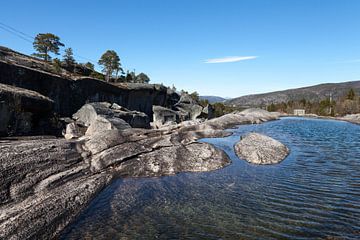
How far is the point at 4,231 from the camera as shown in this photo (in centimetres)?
795

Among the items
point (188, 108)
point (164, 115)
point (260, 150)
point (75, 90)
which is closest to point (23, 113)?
point (75, 90)

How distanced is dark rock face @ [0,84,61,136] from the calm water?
51.0 feet

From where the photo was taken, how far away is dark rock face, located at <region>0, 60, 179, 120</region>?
112 feet

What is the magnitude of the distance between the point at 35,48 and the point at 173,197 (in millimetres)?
70314

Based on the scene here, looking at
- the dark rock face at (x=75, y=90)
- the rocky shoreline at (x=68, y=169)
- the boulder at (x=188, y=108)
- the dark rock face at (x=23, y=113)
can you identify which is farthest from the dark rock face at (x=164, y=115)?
the rocky shoreline at (x=68, y=169)

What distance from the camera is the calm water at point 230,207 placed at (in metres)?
9.00

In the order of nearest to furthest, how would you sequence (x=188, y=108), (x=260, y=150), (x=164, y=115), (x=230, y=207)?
(x=230, y=207) < (x=260, y=150) < (x=164, y=115) < (x=188, y=108)

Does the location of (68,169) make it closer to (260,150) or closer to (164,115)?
(260,150)

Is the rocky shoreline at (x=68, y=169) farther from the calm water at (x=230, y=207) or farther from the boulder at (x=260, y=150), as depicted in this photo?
the boulder at (x=260, y=150)

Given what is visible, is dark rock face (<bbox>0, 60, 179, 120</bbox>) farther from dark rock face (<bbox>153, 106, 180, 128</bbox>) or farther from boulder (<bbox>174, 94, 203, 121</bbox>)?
boulder (<bbox>174, 94, 203, 121</bbox>)

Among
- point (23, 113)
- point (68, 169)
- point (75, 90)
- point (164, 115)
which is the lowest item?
point (68, 169)

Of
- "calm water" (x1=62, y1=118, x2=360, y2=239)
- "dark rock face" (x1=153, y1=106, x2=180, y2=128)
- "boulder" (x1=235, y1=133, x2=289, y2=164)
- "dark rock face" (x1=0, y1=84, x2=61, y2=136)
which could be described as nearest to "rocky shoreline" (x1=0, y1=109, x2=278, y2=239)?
"calm water" (x1=62, y1=118, x2=360, y2=239)

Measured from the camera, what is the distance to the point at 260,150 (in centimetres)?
2088

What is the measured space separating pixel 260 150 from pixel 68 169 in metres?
15.8
